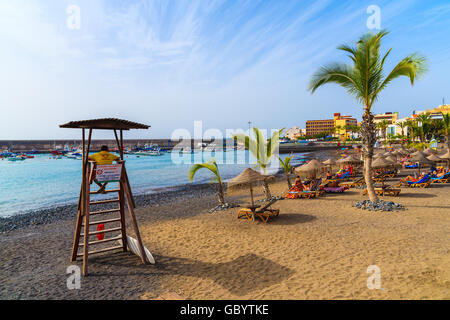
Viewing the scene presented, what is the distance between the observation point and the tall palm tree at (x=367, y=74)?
9352mm

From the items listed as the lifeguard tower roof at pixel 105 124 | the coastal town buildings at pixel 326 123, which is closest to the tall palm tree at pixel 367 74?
the lifeguard tower roof at pixel 105 124

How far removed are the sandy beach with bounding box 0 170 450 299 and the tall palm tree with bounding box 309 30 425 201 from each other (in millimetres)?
3221

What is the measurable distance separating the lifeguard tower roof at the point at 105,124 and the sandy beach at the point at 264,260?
3.30 meters

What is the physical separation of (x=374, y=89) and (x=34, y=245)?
44.4 feet

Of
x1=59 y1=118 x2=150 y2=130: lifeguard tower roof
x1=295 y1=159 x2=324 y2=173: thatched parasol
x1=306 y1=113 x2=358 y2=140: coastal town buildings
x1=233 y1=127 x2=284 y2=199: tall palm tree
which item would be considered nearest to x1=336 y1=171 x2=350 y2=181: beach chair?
x1=295 y1=159 x2=324 y2=173: thatched parasol

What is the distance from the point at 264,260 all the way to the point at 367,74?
8.23 metres

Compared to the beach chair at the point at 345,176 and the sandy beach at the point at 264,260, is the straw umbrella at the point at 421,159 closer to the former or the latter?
the beach chair at the point at 345,176

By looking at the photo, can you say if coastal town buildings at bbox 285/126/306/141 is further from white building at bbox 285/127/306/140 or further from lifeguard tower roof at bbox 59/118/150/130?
lifeguard tower roof at bbox 59/118/150/130

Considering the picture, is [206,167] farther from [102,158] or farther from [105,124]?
[102,158]

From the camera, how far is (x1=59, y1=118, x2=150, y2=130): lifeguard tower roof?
18.7ft

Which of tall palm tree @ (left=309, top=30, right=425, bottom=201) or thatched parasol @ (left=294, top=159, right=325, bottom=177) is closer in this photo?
tall palm tree @ (left=309, top=30, right=425, bottom=201)

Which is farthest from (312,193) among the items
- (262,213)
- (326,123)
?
(326,123)

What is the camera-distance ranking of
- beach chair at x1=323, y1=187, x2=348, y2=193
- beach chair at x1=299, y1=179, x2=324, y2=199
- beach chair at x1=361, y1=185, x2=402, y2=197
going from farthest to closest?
beach chair at x1=323, y1=187, x2=348, y2=193 → beach chair at x1=299, y1=179, x2=324, y2=199 → beach chair at x1=361, y1=185, x2=402, y2=197

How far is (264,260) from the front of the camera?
582cm
